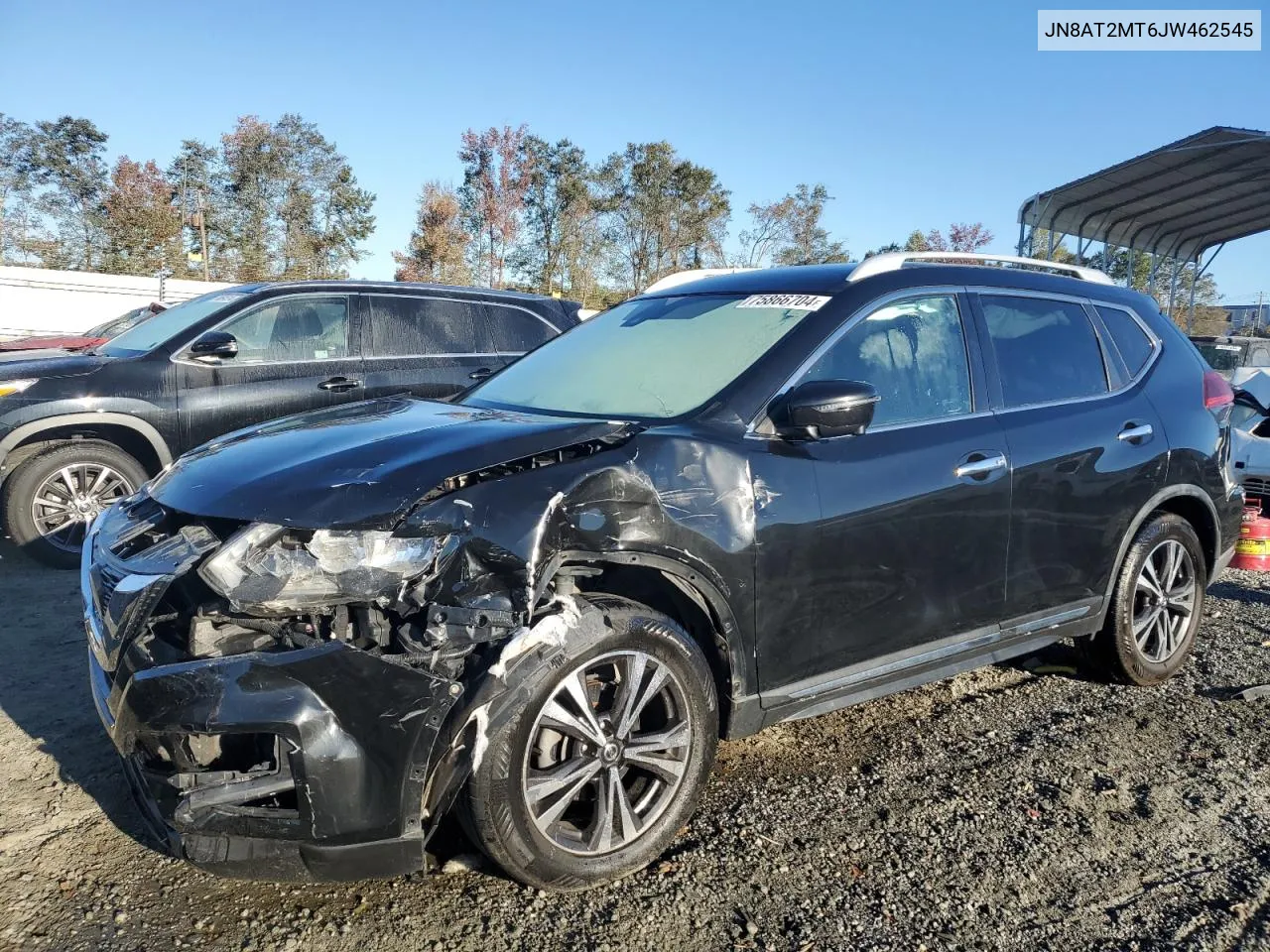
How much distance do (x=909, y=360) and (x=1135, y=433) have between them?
1.27 m

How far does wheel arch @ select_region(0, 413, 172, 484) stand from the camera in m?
5.62

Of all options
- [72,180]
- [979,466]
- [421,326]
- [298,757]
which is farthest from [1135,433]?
[72,180]

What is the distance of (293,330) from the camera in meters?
6.50

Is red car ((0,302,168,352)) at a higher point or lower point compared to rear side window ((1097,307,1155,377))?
higher

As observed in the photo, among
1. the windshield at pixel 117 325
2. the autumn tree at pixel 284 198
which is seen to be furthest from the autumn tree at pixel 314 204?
the windshield at pixel 117 325

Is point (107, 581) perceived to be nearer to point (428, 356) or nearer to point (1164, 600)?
point (1164, 600)

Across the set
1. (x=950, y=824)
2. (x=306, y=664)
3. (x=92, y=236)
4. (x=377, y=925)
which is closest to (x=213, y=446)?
(x=306, y=664)

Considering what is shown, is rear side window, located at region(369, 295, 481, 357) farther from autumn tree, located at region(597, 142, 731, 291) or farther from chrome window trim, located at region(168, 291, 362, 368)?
autumn tree, located at region(597, 142, 731, 291)

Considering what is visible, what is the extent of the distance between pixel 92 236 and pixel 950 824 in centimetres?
3824

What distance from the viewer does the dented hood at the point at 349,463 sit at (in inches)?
92.4

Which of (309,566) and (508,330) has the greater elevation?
(508,330)

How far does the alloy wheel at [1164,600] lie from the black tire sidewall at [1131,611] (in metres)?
0.03

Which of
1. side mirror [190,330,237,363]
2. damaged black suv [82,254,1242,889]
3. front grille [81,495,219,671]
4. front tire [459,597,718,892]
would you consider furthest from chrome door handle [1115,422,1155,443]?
side mirror [190,330,237,363]

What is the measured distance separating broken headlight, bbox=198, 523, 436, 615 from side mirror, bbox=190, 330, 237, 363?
13.9 ft
